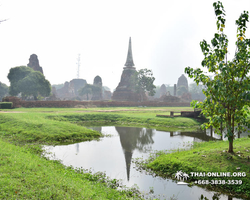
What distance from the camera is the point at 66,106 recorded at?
37781 mm

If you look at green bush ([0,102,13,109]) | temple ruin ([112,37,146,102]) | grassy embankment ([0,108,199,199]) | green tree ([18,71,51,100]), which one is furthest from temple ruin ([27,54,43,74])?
grassy embankment ([0,108,199,199])

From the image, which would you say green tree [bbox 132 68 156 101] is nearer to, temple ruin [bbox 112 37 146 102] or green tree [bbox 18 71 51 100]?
temple ruin [bbox 112 37 146 102]

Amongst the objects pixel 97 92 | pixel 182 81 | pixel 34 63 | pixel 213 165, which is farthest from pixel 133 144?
pixel 182 81

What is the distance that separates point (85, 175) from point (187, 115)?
18634 mm

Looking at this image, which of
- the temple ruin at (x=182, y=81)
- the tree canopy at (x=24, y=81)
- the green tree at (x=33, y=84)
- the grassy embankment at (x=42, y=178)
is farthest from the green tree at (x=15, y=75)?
the temple ruin at (x=182, y=81)

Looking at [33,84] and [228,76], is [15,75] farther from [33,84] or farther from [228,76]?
[228,76]

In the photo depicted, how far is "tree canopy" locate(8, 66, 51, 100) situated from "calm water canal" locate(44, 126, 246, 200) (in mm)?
35911

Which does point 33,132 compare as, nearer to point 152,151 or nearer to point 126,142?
point 126,142

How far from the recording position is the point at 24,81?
4359cm

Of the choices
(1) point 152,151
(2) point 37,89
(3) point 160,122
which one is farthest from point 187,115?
(2) point 37,89

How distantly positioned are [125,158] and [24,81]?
4061 centimetres

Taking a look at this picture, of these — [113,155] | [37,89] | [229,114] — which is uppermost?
[37,89]

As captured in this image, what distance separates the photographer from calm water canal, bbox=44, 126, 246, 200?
6375mm

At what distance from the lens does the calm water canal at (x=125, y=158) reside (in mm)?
6375
